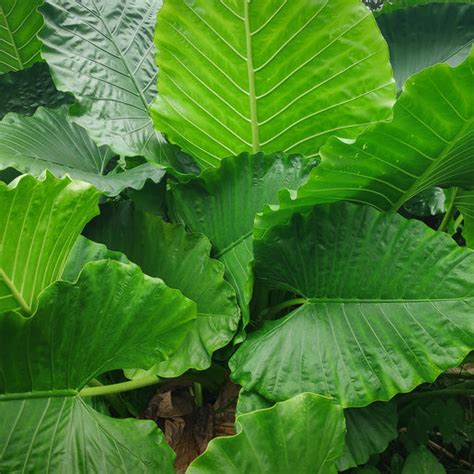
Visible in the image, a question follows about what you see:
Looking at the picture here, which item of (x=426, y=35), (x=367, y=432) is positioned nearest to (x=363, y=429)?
(x=367, y=432)

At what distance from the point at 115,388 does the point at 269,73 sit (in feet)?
1.79

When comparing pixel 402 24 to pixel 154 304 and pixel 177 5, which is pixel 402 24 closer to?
pixel 177 5

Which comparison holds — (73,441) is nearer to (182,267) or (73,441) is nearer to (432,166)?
(182,267)

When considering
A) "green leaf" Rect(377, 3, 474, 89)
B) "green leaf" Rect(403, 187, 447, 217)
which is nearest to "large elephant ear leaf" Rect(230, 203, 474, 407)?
"green leaf" Rect(403, 187, 447, 217)

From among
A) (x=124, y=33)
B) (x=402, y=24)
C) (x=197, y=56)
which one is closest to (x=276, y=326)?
(x=197, y=56)

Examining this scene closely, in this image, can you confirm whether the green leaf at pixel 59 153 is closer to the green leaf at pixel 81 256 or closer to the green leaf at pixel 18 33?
the green leaf at pixel 81 256

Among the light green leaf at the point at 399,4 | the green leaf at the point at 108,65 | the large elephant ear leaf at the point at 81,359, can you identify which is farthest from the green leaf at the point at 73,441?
the light green leaf at the point at 399,4

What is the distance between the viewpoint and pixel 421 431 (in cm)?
103

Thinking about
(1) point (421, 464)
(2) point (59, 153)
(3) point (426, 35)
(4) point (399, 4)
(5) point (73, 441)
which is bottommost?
(1) point (421, 464)

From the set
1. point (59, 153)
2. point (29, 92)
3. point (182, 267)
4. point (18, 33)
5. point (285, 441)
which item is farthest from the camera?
point (18, 33)

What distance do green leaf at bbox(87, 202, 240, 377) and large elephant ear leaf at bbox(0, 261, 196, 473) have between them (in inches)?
3.6

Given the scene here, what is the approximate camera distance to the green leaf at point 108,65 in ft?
3.33

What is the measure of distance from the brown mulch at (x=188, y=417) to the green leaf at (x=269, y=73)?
0.44m

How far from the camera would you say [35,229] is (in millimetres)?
679
